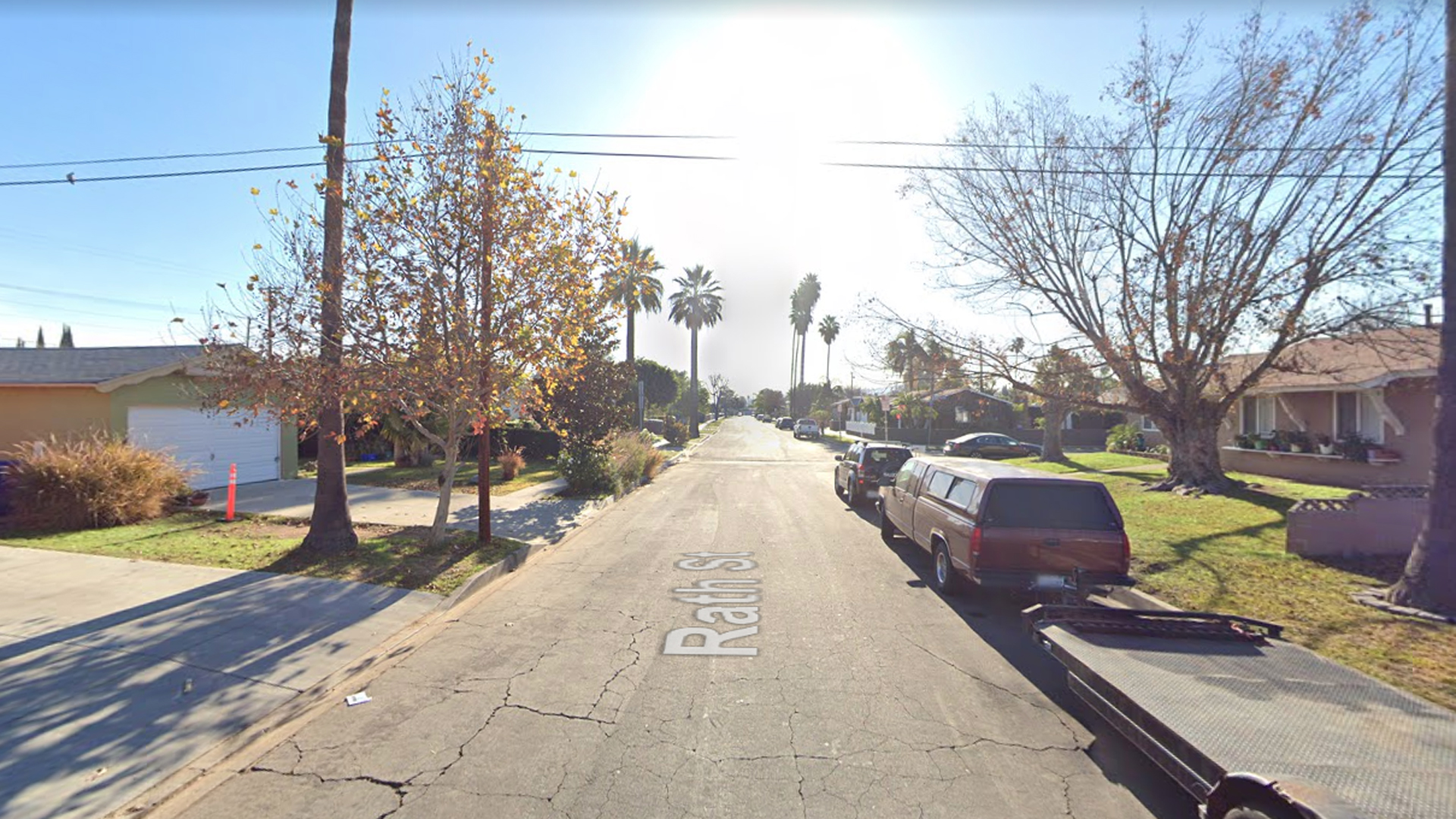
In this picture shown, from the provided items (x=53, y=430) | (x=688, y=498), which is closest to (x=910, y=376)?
(x=688, y=498)

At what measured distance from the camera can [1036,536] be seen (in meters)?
7.13

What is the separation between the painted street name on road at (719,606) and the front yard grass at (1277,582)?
191 inches

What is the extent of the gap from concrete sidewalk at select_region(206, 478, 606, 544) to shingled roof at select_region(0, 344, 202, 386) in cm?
344

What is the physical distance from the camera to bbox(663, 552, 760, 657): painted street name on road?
6.19 metres

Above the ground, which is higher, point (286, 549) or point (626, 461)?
point (626, 461)

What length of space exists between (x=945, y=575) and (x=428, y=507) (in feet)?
34.9

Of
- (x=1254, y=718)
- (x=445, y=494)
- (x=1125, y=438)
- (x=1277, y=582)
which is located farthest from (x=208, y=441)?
(x=1125, y=438)

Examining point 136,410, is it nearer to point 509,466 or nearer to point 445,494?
point 509,466

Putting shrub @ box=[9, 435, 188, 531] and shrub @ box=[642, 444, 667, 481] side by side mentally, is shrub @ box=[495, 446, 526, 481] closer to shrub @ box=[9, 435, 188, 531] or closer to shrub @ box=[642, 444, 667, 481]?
shrub @ box=[642, 444, 667, 481]

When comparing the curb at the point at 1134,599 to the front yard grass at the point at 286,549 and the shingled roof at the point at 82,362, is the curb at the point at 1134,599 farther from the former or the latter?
the shingled roof at the point at 82,362

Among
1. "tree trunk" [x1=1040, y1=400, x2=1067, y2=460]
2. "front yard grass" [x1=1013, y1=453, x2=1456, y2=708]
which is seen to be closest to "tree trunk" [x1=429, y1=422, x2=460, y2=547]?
"front yard grass" [x1=1013, y1=453, x2=1456, y2=708]

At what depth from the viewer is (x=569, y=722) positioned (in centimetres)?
465

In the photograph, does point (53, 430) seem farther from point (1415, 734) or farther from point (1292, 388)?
point (1292, 388)

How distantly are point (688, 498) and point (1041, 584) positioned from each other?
10.9m
